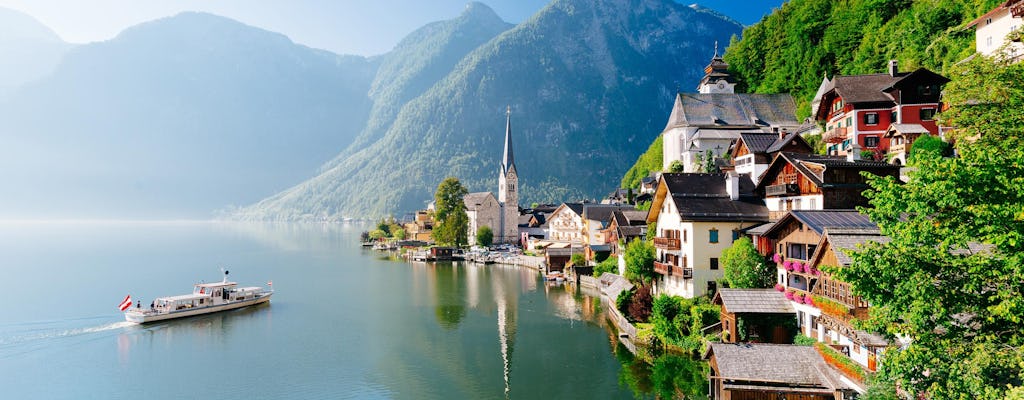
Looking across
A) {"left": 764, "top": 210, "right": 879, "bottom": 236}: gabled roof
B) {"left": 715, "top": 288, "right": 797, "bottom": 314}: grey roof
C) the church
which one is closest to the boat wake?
{"left": 715, "top": 288, "right": 797, "bottom": 314}: grey roof

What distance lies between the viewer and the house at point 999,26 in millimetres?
40812

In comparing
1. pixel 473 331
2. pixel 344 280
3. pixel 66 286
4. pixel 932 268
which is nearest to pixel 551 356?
pixel 473 331

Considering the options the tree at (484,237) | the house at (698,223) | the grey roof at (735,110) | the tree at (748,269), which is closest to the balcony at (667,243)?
the house at (698,223)

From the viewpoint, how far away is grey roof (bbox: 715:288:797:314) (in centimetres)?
2909

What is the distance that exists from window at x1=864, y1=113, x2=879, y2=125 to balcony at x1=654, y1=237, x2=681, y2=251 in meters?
22.3

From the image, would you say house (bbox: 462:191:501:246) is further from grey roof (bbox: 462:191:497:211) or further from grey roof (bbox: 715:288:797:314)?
grey roof (bbox: 715:288:797:314)

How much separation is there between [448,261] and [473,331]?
5665 cm

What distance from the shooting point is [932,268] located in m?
12.8

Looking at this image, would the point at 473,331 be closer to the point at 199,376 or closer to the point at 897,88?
the point at 199,376

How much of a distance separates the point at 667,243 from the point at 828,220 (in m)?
12.7

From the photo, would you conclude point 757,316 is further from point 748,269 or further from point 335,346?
point 335,346

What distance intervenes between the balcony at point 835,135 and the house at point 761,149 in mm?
7649

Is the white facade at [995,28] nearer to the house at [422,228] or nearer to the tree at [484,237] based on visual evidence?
the tree at [484,237]

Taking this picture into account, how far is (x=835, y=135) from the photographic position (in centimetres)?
5147
